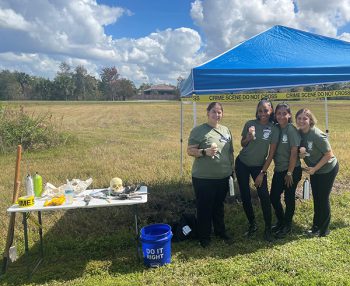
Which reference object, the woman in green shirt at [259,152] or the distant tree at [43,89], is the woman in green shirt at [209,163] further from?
the distant tree at [43,89]

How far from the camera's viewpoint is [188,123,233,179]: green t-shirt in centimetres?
466

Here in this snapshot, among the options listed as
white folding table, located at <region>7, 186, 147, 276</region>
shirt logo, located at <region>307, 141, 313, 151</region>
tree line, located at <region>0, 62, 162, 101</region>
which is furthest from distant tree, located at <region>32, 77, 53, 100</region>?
shirt logo, located at <region>307, 141, 313, 151</region>

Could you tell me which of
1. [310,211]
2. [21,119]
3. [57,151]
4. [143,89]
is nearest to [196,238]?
[310,211]

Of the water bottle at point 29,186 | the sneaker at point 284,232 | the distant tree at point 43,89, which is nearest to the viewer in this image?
the water bottle at point 29,186

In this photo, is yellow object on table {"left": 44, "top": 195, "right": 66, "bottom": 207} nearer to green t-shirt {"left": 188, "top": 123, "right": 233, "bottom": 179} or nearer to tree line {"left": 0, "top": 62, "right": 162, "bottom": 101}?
green t-shirt {"left": 188, "top": 123, "right": 233, "bottom": 179}

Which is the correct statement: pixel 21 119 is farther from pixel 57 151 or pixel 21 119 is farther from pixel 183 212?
pixel 183 212

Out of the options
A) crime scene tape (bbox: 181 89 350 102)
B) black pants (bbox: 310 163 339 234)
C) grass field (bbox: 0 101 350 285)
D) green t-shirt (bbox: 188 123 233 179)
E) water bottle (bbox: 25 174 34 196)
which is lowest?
grass field (bbox: 0 101 350 285)

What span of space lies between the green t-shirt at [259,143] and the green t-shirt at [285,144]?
10cm

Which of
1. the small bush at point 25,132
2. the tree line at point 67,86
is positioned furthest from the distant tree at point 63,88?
the small bush at point 25,132

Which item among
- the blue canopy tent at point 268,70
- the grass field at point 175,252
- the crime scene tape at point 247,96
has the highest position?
the blue canopy tent at point 268,70

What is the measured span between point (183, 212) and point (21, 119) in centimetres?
1024

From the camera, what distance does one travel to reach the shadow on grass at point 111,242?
14.9 feet

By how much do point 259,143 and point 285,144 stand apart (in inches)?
14.3

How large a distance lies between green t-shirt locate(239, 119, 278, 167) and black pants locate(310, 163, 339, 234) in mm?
874
